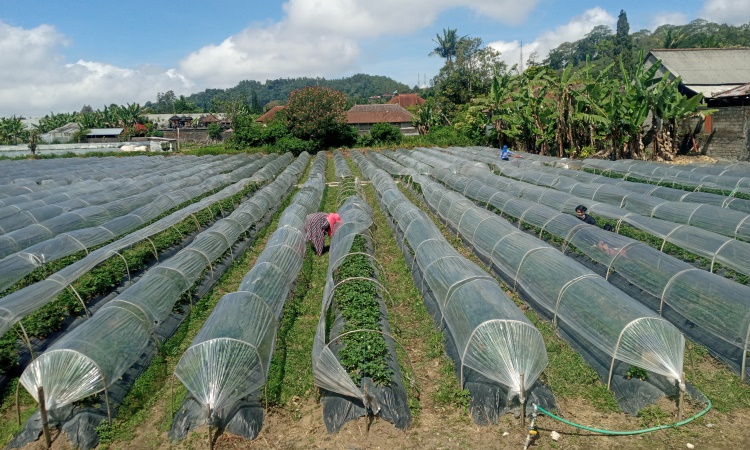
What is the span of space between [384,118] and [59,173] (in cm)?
4281

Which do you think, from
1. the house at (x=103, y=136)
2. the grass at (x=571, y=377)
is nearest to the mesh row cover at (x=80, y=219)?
the grass at (x=571, y=377)

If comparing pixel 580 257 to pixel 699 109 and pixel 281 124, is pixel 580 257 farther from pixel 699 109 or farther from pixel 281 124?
pixel 281 124

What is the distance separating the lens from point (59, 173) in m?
34.8

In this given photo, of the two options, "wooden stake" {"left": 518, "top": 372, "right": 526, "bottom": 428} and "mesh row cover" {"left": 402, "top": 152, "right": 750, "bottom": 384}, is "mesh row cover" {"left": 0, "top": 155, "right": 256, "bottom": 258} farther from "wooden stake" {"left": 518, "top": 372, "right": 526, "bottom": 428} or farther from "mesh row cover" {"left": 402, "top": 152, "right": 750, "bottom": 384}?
"mesh row cover" {"left": 402, "top": 152, "right": 750, "bottom": 384}

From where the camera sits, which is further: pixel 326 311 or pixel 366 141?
pixel 366 141

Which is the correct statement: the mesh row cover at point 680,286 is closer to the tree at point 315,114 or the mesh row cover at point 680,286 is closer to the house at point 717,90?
the house at point 717,90

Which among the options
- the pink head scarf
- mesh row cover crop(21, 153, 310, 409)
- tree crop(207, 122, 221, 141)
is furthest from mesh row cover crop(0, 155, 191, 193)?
tree crop(207, 122, 221, 141)

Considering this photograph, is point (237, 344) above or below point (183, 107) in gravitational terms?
below

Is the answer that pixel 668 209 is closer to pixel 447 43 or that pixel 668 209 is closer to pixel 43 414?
pixel 43 414

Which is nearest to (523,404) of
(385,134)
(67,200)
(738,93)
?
(67,200)

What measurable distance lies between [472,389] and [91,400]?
5502 millimetres

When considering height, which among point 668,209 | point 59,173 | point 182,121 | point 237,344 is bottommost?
point 237,344

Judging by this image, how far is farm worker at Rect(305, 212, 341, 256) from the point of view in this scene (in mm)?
14773

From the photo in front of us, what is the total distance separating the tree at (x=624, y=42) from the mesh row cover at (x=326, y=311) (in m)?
56.8
